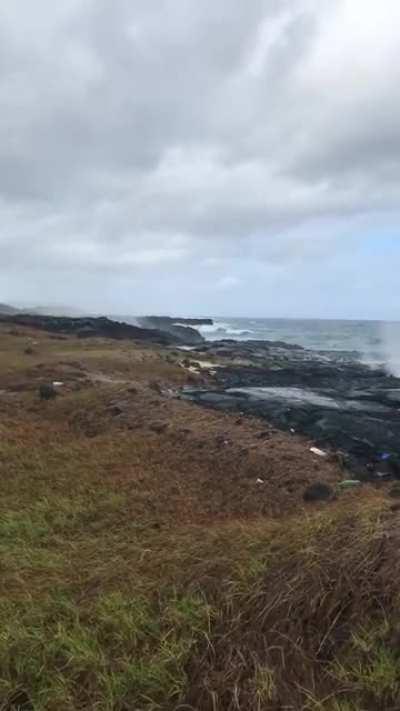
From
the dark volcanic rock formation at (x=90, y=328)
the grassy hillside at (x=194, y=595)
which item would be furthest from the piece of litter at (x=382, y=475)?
the dark volcanic rock formation at (x=90, y=328)

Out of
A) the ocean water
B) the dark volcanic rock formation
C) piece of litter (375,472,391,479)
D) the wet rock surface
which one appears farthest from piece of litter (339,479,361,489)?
the dark volcanic rock formation

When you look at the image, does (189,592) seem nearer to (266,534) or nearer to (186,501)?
(266,534)

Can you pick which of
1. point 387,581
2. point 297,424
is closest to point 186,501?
point 387,581

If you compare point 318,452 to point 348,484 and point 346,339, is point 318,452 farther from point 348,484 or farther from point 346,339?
point 346,339

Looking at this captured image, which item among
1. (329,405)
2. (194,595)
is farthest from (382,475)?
(329,405)

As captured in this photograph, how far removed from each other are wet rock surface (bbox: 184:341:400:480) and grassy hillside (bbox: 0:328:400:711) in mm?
3145

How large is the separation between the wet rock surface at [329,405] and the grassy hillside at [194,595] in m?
3.15

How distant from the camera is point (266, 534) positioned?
554 cm

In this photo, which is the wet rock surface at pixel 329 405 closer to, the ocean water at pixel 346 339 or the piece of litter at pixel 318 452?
the piece of litter at pixel 318 452

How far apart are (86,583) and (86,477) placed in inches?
146

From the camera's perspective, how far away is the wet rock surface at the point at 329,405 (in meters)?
11.8

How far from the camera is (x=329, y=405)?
18.0m

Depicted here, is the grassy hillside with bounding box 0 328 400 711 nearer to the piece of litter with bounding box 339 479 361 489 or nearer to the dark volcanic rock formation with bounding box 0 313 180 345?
the piece of litter with bounding box 339 479 361 489

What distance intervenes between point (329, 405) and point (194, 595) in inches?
545
